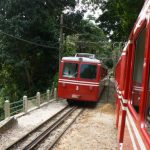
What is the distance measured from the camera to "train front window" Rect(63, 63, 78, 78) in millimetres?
19625

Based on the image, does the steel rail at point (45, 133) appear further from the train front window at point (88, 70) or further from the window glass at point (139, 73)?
the window glass at point (139, 73)

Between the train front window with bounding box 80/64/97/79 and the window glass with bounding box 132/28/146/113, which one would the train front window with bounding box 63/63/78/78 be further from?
the window glass with bounding box 132/28/146/113

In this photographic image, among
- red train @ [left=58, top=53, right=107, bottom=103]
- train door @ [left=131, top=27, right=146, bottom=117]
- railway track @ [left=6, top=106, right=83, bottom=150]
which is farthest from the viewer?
red train @ [left=58, top=53, right=107, bottom=103]

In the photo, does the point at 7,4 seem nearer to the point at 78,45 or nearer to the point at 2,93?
the point at 2,93

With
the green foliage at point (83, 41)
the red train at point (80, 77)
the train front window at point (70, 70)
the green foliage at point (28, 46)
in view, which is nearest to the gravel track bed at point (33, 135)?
the red train at point (80, 77)

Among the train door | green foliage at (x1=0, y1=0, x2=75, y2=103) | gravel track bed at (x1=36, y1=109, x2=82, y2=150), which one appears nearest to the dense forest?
green foliage at (x1=0, y1=0, x2=75, y2=103)

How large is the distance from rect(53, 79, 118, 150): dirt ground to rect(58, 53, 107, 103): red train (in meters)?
2.70

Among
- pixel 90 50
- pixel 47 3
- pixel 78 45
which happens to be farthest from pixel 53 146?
pixel 90 50

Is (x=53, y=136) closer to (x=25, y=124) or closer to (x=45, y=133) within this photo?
(x=45, y=133)

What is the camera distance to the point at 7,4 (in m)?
25.1

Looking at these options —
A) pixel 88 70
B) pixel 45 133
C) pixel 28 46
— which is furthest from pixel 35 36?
pixel 45 133

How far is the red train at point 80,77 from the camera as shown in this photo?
1958 cm

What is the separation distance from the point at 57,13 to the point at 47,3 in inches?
75.6

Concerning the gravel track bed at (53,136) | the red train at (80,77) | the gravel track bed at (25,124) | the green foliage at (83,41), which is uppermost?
the green foliage at (83,41)
